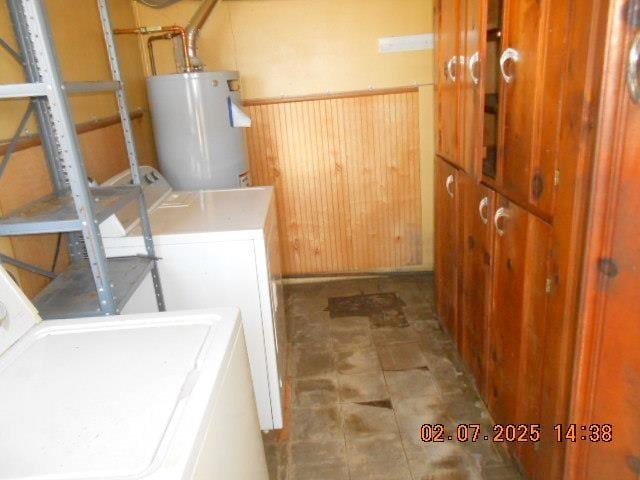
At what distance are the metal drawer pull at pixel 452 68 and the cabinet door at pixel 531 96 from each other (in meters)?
0.49

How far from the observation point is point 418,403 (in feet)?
6.94

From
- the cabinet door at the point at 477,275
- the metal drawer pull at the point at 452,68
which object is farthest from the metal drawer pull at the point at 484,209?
the metal drawer pull at the point at 452,68

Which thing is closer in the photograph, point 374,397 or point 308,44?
point 374,397

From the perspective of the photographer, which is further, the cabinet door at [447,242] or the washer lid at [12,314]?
the cabinet door at [447,242]

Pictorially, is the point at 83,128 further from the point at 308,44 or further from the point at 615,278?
the point at 615,278

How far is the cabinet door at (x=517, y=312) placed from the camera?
1393 mm

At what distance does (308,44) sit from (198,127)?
1.01 meters

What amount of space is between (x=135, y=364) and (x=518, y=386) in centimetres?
120

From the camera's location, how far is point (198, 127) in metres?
2.44

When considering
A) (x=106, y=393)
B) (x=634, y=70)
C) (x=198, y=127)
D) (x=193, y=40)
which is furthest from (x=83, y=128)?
(x=634, y=70)

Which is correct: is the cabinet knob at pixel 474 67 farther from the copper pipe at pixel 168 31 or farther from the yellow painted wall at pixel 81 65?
the yellow painted wall at pixel 81 65

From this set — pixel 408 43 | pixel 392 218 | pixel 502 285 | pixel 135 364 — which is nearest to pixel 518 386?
pixel 502 285

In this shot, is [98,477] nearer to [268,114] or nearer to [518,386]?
[518,386]

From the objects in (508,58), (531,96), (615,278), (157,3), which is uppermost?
(157,3)
